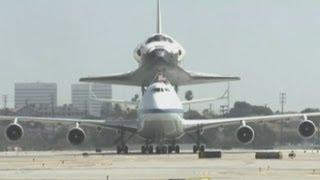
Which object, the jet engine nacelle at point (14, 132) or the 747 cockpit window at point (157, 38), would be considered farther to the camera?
the 747 cockpit window at point (157, 38)

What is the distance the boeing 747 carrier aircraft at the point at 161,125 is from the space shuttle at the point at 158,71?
9.12 m

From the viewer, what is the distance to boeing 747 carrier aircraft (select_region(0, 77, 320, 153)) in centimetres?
6796

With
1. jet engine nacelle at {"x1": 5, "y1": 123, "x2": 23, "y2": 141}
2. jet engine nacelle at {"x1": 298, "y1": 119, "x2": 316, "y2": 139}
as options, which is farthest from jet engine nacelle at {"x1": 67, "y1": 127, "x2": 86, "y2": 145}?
jet engine nacelle at {"x1": 298, "y1": 119, "x2": 316, "y2": 139}

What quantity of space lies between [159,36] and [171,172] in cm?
4890

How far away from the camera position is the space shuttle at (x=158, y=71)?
83562 millimetres

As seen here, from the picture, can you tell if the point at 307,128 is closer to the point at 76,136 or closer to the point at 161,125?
the point at 161,125

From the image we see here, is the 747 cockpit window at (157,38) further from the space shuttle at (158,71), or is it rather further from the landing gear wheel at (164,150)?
the landing gear wheel at (164,150)

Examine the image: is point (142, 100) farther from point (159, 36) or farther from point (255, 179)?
point (255, 179)

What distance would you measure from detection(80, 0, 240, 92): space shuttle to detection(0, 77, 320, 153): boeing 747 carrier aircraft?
9120 mm

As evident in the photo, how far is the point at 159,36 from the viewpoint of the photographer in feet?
285

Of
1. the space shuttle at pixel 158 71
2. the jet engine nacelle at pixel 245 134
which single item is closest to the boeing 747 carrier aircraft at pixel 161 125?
the jet engine nacelle at pixel 245 134

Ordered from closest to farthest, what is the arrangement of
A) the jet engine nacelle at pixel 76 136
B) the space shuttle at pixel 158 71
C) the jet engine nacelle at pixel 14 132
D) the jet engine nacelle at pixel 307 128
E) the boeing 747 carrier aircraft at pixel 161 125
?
1. the boeing 747 carrier aircraft at pixel 161 125
2. the jet engine nacelle at pixel 307 128
3. the jet engine nacelle at pixel 14 132
4. the jet engine nacelle at pixel 76 136
5. the space shuttle at pixel 158 71

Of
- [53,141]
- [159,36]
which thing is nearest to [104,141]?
[53,141]

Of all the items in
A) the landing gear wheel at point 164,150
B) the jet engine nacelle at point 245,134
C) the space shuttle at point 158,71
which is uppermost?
the space shuttle at point 158,71
